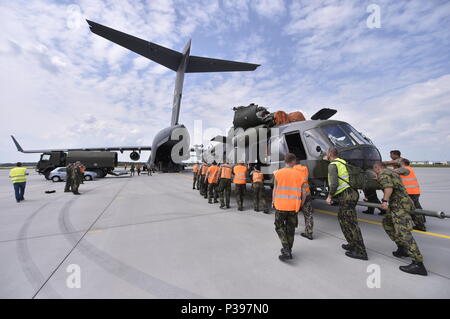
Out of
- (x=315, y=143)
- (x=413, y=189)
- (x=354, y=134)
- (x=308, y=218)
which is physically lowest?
(x=308, y=218)

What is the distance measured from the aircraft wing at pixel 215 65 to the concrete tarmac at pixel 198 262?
25.3 meters

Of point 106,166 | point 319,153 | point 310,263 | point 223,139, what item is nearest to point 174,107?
point 106,166

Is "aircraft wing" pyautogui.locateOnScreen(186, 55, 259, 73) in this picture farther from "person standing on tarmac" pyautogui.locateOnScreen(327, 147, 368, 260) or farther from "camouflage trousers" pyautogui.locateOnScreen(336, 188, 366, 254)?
"camouflage trousers" pyautogui.locateOnScreen(336, 188, 366, 254)

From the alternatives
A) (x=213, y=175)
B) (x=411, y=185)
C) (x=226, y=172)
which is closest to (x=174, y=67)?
(x=213, y=175)

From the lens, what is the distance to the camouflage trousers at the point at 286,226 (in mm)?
3197

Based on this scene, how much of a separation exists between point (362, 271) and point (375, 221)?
139 inches

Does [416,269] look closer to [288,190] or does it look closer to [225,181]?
[288,190]

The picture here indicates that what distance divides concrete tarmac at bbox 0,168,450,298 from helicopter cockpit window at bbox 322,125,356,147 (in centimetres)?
228

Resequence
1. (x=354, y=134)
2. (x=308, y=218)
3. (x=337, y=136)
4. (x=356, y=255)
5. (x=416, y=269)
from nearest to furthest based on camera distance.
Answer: (x=416, y=269) → (x=356, y=255) → (x=308, y=218) → (x=337, y=136) → (x=354, y=134)

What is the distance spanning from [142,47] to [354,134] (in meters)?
24.0

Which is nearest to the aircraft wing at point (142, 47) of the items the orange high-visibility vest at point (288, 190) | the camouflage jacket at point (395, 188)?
the orange high-visibility vest at point (288, 190)

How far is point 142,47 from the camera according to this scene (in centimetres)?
2120

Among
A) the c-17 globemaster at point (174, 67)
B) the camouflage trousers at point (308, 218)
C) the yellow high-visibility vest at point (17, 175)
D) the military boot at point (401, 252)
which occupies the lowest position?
the military boot at point (401, 252)

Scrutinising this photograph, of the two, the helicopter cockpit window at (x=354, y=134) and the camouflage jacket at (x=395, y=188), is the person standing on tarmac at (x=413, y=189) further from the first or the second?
the camouflage jacket at (x=395, y=188)
